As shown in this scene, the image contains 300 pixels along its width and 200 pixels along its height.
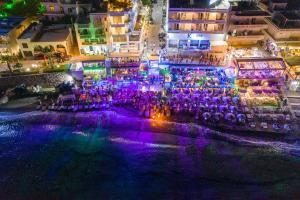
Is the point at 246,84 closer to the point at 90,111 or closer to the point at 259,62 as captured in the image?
the point at 259,62

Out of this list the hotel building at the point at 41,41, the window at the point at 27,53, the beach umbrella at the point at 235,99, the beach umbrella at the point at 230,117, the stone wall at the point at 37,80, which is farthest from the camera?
the window at the point at 27,53

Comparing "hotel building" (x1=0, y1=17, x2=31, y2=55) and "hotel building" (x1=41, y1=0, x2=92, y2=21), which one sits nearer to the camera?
"hotel building" (x1=0, y1=17, x2=31, y2=55)

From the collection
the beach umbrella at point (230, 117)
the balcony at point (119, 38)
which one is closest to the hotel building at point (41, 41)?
the balcony at point (119, 38)

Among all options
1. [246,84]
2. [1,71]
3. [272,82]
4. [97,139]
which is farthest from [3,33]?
[272,82]

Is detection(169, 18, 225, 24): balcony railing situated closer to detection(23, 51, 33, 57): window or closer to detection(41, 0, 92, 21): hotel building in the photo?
detection(41, 0, 92, 21): hotel building

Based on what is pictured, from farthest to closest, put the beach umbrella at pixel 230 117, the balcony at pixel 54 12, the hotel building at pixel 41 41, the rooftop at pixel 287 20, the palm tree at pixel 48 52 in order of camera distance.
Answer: the balcony at pixel 54 12 < the palm tree at pixel 48 52 < the rooftop at pixel 287 20 < the hotel building at pixel 41 41 < the beach umbrella at pixel 230 117

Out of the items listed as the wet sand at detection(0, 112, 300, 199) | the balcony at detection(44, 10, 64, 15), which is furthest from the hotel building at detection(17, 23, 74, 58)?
the wet sand at detection(0, 112, 300, 199)

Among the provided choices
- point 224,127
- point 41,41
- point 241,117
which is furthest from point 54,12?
→ point 241,117

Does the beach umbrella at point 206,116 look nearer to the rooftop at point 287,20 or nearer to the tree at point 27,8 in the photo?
the rooftop at point 287,20
